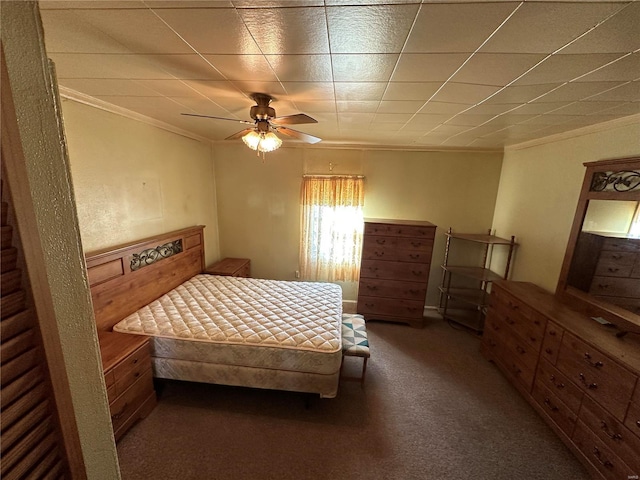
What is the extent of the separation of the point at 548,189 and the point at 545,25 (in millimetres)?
2227

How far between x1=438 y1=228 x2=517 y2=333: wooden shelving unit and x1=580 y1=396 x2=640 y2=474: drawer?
5.27 ft

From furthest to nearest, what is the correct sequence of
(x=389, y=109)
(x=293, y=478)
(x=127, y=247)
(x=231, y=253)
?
(x=231, y=253) → (x=127, y=247) → (x=389, y=109) → (x=293, y=478)

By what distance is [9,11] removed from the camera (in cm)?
44

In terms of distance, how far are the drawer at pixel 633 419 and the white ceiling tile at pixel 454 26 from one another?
2.11m

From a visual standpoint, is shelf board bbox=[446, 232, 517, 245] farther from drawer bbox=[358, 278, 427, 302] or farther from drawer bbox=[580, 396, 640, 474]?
drawer bbox=[580, 396, 640, 474]

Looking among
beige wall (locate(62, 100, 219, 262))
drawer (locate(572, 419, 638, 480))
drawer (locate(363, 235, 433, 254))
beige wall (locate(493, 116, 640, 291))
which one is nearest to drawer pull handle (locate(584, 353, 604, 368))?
drawer (locate(572, 419, 638, 480))

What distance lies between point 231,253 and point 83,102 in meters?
2.57

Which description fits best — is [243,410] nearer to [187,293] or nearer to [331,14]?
[187,293]

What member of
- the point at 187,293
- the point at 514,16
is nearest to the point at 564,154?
the point at 514,16

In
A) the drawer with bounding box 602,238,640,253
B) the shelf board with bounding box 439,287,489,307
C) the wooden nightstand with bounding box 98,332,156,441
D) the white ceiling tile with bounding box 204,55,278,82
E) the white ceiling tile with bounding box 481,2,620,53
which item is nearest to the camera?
the white ceiling tile with bounding box 481,2,620,53

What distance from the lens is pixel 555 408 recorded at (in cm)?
192

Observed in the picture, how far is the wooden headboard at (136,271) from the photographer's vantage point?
2061 mm

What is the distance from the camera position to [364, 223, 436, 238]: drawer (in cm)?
317

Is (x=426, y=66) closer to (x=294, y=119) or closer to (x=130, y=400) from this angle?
(x=294, y=119)
